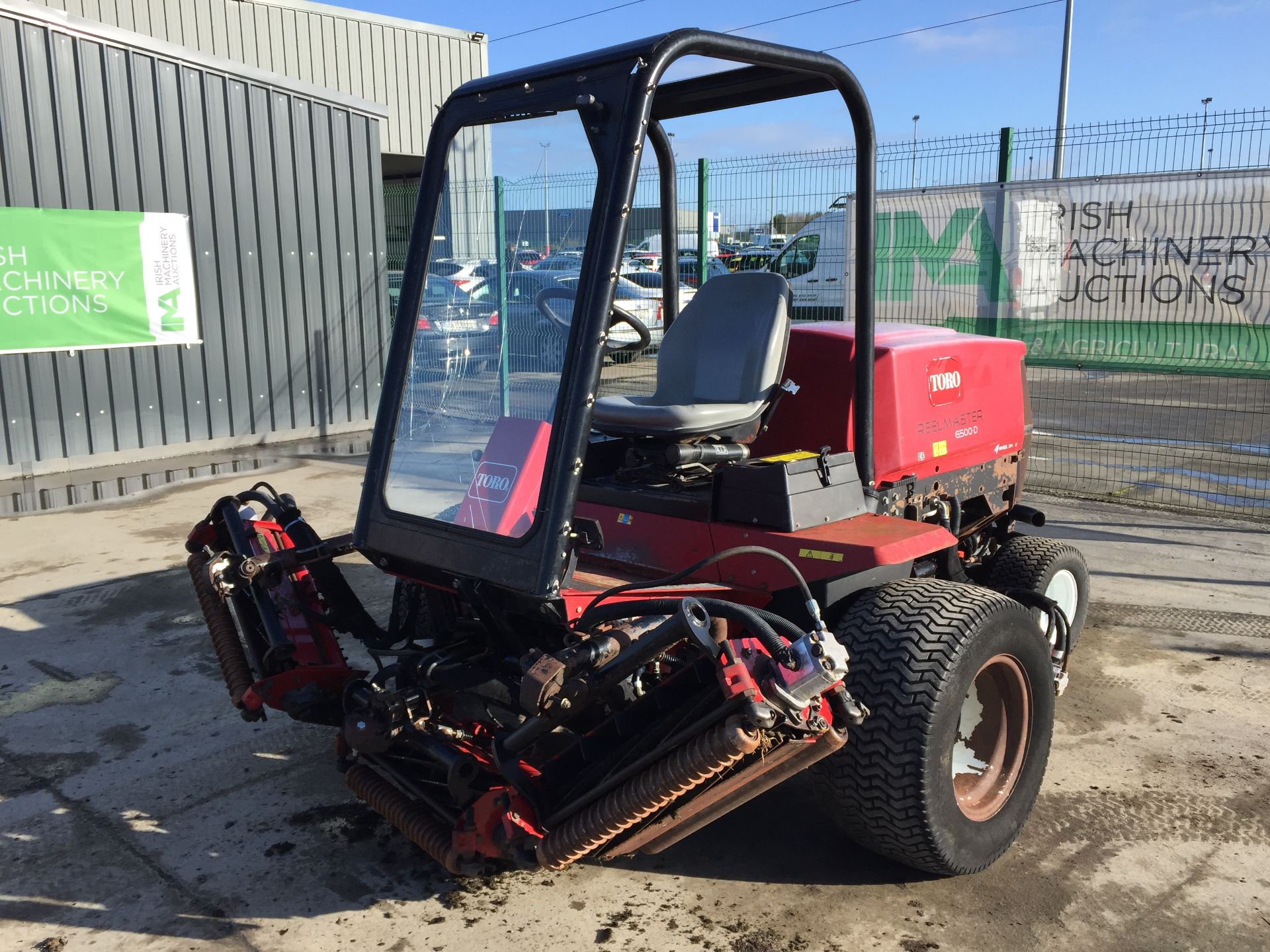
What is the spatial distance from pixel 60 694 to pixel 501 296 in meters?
2.80

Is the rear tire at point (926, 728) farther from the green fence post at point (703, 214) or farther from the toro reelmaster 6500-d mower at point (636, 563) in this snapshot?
the green fence post at point (703, 214)

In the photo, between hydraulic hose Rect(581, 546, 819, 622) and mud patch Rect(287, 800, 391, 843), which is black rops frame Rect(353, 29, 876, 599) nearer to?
hydraulic hose Rect(581, 546, 819, 622)

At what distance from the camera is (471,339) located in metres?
3.22

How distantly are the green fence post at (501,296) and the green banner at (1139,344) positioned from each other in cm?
515

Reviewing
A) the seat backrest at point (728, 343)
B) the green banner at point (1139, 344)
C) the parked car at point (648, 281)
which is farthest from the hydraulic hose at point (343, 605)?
the green banner at point (1139, 344)

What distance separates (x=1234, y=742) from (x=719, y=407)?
2326 millimetres

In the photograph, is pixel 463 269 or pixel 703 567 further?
pixel 463 269

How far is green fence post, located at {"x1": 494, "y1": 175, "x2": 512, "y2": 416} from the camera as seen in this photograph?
10.1 ft

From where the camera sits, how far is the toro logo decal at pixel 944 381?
152 inches

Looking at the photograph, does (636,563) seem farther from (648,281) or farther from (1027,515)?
(1027,515)

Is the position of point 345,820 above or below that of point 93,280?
below

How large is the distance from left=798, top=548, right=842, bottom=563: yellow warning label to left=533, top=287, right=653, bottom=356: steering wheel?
2.73 ft

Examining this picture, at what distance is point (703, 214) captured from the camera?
27.7 feet

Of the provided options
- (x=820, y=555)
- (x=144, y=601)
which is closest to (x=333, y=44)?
(x=144, y=601)
